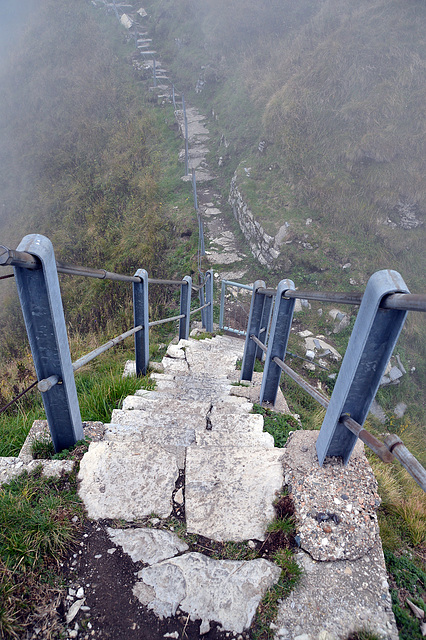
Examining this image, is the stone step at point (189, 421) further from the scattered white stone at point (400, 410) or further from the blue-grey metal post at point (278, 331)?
the scattered white stone at point (400, 410)

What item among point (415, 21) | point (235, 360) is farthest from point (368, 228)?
point (415, 21)

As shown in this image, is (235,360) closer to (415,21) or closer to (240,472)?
(240,472)

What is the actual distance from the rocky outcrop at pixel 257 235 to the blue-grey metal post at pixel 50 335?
8.28m

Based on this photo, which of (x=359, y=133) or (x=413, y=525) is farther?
(x=359, y=133)

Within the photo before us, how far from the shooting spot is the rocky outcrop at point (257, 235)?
970 centimetres

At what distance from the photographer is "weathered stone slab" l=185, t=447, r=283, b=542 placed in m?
1.67

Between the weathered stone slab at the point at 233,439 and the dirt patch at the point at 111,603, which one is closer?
the dirt patch at the point at 111,603

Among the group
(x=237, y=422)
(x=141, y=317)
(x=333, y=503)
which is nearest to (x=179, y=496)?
(x=333, y=503)

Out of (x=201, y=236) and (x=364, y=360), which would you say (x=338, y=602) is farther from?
(x=201, y=236)

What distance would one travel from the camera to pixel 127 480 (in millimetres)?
1865

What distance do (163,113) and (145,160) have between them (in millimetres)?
3434

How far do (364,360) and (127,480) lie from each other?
1.35 meters

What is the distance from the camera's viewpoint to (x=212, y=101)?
16.1 m

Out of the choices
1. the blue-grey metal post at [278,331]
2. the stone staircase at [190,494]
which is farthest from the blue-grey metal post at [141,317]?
the blue-grey metal post at [278,331]
